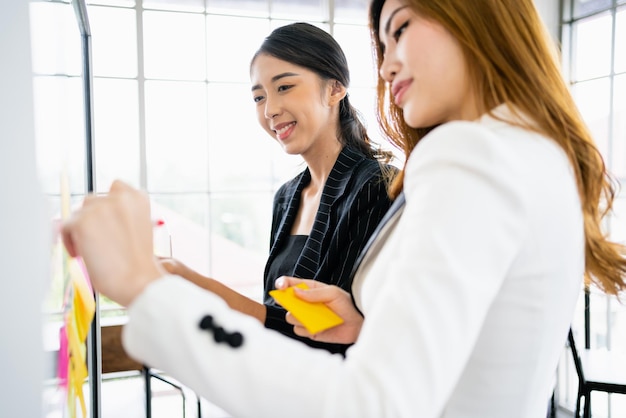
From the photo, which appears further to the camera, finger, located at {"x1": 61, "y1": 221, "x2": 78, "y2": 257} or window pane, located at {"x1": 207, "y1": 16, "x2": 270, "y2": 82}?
window pane, located at {"x1": 207, "y1": 16, "x2": 270, "y2": 82}

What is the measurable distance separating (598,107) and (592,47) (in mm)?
430

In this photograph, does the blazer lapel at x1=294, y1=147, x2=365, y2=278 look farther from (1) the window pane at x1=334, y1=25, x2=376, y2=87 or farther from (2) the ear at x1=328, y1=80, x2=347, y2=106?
(1) the window pane at x1=334, y1=25, x2=376, y2=87

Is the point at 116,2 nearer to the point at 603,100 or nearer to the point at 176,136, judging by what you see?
the point at 176,136

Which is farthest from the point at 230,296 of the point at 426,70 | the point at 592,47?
the point at 592,47

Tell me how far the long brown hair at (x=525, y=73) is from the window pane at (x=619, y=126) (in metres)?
3.14

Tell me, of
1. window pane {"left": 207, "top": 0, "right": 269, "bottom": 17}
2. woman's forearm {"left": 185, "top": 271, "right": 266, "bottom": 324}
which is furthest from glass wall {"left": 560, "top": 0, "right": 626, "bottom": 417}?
woman's forearm {"left": 185, "top": 271, "right": 266, "bottom": 324}

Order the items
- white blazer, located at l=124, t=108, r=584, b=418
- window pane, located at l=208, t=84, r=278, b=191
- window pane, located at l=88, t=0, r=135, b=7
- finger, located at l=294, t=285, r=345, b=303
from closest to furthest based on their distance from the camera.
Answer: white blazer, located at l=124, t=108, r=584, b=418 < finger, located at l=294, t=285, r=345, b=303 < window pane, located at l=88, t=0, r=135, b=7 < window pane, located at l=208, t=84, r=278, b=191

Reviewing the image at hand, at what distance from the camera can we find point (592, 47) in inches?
144

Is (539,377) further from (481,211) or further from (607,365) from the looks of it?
(607,365)

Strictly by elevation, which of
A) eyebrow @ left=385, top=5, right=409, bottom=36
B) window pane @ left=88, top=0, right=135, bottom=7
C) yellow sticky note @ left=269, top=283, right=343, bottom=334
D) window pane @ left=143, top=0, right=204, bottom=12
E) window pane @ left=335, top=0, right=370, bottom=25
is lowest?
yellow sticky note @ left=269, top=283, right=343, bottom=334

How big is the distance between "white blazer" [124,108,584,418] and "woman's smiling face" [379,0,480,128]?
110 mm

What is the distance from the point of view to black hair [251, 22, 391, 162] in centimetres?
162

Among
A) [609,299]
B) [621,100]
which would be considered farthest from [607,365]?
[621,100]

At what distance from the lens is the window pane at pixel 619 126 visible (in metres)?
3.41
